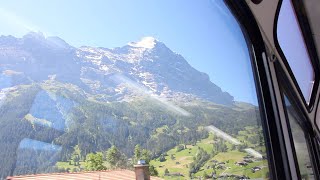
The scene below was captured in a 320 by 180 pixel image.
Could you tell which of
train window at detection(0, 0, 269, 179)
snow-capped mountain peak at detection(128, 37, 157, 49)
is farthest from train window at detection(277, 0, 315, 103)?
snow-capped mountain peak at detection(128, 37, 157, 49)

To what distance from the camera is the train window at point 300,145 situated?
2.92m

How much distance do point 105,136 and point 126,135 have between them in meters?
0.15

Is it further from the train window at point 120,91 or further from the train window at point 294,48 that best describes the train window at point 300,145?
the train window at point 120,91

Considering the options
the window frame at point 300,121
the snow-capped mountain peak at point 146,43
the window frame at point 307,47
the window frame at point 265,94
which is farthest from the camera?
the window frame at point 307,47

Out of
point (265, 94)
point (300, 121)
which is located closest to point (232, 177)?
point (265, 94)

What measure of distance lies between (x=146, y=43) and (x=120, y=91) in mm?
385

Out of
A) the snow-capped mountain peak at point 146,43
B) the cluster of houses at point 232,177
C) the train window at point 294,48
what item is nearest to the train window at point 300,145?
the train window at point 294,48

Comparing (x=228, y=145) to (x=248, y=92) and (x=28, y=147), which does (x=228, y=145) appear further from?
(x=28, y=147)

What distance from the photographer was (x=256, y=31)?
2.75 meters


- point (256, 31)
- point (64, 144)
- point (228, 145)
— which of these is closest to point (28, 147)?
point (64, 144)

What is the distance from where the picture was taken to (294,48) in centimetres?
371

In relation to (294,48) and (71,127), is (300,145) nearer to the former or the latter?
(294,48)

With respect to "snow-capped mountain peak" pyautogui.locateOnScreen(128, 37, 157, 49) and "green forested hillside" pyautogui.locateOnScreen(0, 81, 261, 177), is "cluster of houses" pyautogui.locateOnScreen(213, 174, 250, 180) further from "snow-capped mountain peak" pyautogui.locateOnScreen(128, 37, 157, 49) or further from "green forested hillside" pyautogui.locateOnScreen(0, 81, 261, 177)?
"snow-capped mountain peak" pyautogui.locateOnScreen(128, 37, 157, 49)

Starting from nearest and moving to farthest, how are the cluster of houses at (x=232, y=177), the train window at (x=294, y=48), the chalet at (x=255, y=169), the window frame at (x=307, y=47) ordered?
the cluster of houses at (x=232, y=177) → the chalet at (x=255, y=169) → the window frame at (x=307, y=47) → the train window at (x=294, y=48)
